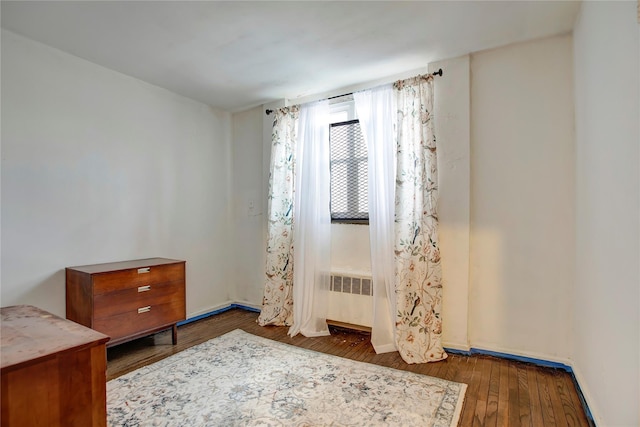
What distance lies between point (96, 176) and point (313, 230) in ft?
6.60

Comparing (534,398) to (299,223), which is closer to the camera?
(534,398)

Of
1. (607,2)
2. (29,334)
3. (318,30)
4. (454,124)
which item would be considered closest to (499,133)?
(454,124)

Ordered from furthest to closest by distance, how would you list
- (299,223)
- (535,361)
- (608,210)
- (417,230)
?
(299,223), (417,230), (535,361), (608,210)

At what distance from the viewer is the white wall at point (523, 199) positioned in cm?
231

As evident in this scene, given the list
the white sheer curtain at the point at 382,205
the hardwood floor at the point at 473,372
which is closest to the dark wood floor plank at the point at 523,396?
the hardwood floor at the point at 473,372

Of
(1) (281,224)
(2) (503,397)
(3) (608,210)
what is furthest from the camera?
(1) (281,224)

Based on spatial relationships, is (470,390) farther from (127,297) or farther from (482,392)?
(127,297)

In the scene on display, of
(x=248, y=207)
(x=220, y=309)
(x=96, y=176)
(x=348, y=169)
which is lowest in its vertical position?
(x=220, y=309)

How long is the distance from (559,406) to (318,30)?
9.37ft

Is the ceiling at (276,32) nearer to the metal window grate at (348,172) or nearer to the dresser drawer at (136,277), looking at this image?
the metal window grate at (348,172)

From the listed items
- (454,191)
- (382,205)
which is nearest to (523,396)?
(454,191)

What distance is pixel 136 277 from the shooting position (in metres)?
2.63

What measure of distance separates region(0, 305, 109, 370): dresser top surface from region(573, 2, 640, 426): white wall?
2.19 metres

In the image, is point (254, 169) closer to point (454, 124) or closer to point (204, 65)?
point (204, 65)
